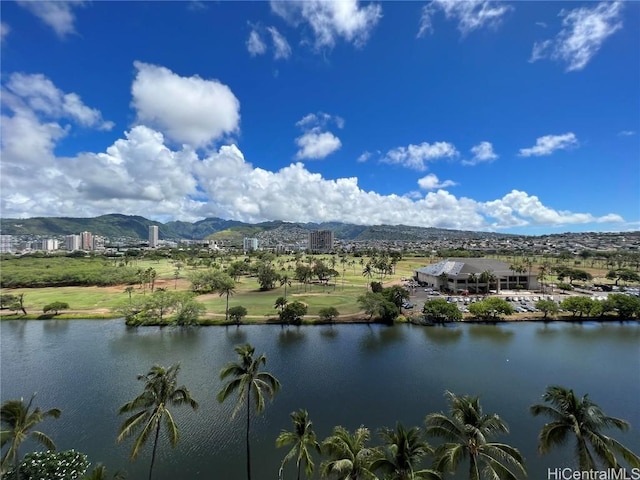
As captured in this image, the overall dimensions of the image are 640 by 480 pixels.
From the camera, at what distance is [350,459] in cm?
1297

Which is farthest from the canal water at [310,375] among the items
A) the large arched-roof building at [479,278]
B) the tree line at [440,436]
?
the large arched-roof building at [479,278]

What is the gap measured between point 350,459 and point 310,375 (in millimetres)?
24494

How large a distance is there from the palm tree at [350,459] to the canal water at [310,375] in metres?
10.3

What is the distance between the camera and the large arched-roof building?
3469 inches

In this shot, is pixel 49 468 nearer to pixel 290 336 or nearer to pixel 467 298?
pixel 290 336

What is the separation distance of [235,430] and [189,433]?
3551mm

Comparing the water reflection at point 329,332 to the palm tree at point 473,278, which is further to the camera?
the palm tree at point 473,278

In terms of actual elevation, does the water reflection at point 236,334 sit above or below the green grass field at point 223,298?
below

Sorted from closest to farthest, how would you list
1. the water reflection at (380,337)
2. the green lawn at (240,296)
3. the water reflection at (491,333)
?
the water reflection at (380,337)
the water reflection at (491,333)
the green lawn at (240,296)

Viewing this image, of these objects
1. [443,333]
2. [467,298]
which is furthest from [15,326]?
[467,298]

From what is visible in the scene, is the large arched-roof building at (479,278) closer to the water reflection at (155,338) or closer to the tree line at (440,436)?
the water reflection at (155,338)

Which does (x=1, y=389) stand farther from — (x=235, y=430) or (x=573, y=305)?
(x=573, y=305)

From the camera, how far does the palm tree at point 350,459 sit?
1255 cm

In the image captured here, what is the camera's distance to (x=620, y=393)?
1294 inches
